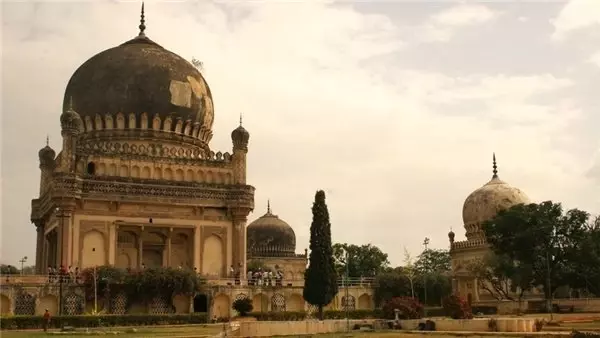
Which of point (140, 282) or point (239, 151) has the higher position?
point (239, 151)

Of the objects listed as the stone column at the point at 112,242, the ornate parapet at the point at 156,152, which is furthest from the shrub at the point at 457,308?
the ornate parapet at the point at 156,152

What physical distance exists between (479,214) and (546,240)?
1233cm

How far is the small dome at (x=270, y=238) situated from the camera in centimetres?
6228

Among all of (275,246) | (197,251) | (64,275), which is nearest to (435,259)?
(275,246)

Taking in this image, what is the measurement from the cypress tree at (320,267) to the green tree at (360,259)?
34.0 meters

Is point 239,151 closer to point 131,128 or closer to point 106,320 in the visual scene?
point 131,128

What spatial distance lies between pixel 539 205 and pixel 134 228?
73.7ft

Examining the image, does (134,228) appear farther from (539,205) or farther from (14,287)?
(539,205)

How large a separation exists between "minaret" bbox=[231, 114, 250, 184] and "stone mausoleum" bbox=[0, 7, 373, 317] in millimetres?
58

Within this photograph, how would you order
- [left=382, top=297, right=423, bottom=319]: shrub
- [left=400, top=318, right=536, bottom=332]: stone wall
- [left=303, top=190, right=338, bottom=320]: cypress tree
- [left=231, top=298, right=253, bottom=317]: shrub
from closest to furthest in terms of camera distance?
[left=400, top=318, right=536, bottom=332]: stone wall < [left=382, top=297, right=423, bottom=319]: shrub < [left=303, top=190, right=338, bottom=320]: cypress tree < [left=231, top=298, right=253, bottom=317]: shrub

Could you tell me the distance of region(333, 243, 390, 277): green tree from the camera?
69.4m

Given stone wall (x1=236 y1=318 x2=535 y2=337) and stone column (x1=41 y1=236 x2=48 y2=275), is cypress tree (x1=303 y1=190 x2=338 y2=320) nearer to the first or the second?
A: stone wall (x1=236 y1=318 x2=535 y2=337)

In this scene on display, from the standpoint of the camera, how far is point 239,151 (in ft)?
149

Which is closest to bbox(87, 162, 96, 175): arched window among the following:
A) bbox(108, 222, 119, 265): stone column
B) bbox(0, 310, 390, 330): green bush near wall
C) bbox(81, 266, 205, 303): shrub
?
bbox(108, 222, 119, 265): stone column
